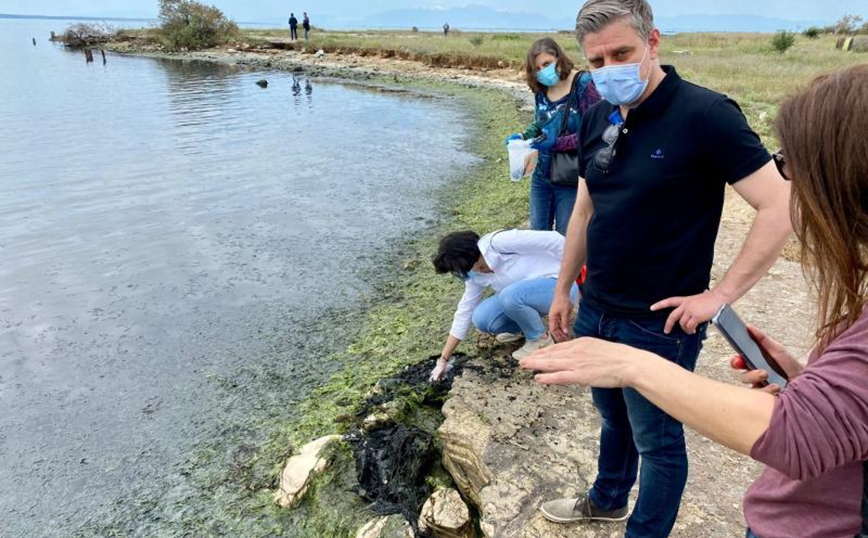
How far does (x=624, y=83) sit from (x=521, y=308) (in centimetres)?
215

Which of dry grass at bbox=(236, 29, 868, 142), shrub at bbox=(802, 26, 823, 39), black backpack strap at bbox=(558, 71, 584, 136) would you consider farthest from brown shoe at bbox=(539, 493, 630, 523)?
shrub at bbox=(802, 26, 823, 39)

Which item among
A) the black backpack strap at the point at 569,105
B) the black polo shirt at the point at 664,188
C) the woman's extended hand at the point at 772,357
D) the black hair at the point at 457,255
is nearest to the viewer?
the woman's extended hand at the point at 772,357

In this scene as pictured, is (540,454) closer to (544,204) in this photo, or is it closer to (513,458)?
(513,458)

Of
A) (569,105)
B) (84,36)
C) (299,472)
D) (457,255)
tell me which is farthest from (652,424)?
(84,36)

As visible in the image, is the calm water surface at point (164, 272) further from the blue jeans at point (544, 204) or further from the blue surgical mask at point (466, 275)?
the blue jeans at point (544, 204)

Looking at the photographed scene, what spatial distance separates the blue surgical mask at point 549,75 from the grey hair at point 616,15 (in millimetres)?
2167

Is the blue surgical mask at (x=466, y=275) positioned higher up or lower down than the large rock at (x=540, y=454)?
higher up

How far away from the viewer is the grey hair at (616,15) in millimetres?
2010

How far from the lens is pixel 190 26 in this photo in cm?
4856

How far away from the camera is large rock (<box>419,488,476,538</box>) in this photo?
2938 millimetres

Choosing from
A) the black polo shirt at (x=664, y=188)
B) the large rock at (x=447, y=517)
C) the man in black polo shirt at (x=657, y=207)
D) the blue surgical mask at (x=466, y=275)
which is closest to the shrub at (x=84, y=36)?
the blue surgical mask at (x=466, y=275)

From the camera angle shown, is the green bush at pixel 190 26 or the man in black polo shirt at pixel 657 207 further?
the green bush at pixel 190 26

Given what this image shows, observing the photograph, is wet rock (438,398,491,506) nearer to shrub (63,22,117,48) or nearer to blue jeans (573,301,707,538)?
blue jeans (573,301,707,538)

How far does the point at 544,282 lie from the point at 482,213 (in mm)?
4465
